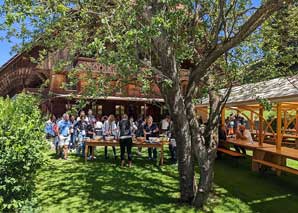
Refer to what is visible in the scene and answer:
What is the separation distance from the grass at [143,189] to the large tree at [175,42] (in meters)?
0.93

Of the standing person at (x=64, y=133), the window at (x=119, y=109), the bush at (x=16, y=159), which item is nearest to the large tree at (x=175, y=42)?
the bush at (x=16, y=159)

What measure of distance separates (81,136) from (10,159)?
27.5 ft

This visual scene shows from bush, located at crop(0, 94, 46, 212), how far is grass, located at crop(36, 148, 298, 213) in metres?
0.82

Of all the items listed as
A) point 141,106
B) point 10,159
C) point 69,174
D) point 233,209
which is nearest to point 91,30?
point 69,174

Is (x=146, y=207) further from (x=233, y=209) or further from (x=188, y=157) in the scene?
(x=233, y=209)

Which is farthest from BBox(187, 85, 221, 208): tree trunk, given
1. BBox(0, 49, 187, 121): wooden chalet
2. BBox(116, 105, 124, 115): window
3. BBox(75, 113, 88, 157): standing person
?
BBox(116, 105, 124, 115): window

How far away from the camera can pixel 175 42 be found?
7391 millimetres

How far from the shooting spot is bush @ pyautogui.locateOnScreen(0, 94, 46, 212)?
541 cm

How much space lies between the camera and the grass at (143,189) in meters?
7.15

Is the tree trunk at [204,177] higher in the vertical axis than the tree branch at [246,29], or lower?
lower

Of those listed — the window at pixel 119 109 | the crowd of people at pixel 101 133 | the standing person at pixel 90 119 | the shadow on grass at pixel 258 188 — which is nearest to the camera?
the shadow on grass at pixel 258 188

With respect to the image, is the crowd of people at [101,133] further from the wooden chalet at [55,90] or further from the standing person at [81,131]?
the wooden chalet at [55,90]

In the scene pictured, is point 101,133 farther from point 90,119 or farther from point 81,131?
point 90,119

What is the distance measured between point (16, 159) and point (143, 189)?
382cm
